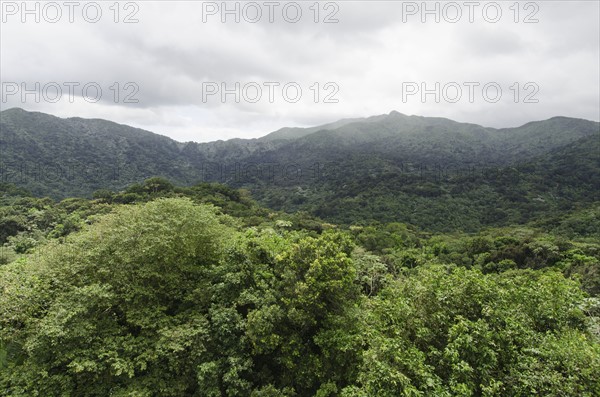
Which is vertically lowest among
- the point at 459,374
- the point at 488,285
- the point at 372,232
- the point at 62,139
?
the point at 372,232

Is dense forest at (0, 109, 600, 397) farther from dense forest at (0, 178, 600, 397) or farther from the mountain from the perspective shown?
the mountain

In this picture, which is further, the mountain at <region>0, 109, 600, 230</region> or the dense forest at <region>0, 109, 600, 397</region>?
the mountain at <region>0, 109, 600, 230</region>

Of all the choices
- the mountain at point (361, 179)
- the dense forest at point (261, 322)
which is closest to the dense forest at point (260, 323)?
the dense forest at point (261, 322)

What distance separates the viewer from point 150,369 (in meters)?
11.7

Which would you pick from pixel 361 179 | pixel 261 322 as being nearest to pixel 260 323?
pixel 261 322

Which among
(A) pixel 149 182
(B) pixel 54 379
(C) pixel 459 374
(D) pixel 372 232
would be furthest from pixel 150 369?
(A) pixel 149 182

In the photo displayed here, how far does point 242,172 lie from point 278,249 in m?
188

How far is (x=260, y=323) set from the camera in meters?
11.4

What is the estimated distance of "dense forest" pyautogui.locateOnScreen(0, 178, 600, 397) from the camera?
859 centimetres

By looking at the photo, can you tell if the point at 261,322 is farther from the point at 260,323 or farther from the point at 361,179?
the point at 361,179

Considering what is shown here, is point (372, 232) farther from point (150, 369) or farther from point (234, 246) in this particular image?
point (150, 369)

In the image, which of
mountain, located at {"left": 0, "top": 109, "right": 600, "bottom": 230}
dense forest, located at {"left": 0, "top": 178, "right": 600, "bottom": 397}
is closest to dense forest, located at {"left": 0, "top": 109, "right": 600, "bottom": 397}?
dense forest, located at {"left": 0, "top": 178, "right": 600, "bottom": 397}

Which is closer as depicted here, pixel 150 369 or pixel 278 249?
pixel 150 369

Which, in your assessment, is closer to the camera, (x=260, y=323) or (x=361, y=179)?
(x=260, y=323)
